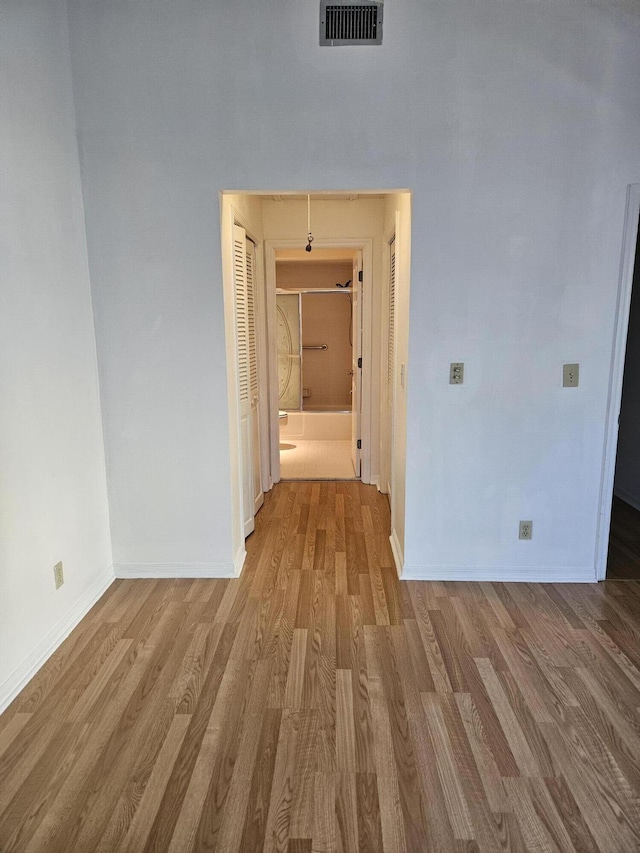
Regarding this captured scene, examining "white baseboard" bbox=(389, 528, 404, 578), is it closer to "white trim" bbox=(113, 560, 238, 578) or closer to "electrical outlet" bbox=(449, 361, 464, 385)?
"white trim" bbox=(113, 560, 238, 578)

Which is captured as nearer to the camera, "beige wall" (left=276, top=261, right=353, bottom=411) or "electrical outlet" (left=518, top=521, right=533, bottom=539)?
"electrical outlet" (left=518, top=521, right=533, bottom=539)

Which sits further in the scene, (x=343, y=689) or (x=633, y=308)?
(x=633, y=308)

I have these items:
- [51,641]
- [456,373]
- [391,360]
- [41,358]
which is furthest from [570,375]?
[51,641]

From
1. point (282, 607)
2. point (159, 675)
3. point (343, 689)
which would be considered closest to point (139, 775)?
point (159, 675)

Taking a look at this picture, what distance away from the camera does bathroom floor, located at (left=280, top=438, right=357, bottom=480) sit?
5141 millimetres

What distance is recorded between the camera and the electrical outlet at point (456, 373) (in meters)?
2.77

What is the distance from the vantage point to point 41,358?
229cm

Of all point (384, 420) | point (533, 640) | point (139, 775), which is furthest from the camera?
point (384, 420)

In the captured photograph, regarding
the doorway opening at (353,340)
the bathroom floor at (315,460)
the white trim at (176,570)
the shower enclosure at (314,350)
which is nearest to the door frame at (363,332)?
the doorway opening at (353,340)

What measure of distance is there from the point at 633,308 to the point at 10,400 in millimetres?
4325

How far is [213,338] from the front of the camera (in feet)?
9.23

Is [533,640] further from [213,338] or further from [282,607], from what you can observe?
[213,338]

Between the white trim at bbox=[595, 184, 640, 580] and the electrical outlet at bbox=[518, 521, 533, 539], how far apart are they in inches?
14.6

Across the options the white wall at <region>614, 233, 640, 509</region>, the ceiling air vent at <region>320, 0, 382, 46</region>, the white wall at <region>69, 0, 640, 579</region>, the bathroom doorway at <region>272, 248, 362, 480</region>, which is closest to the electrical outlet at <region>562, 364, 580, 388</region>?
the white wall at <region>69, 0, 640, 579</region>
